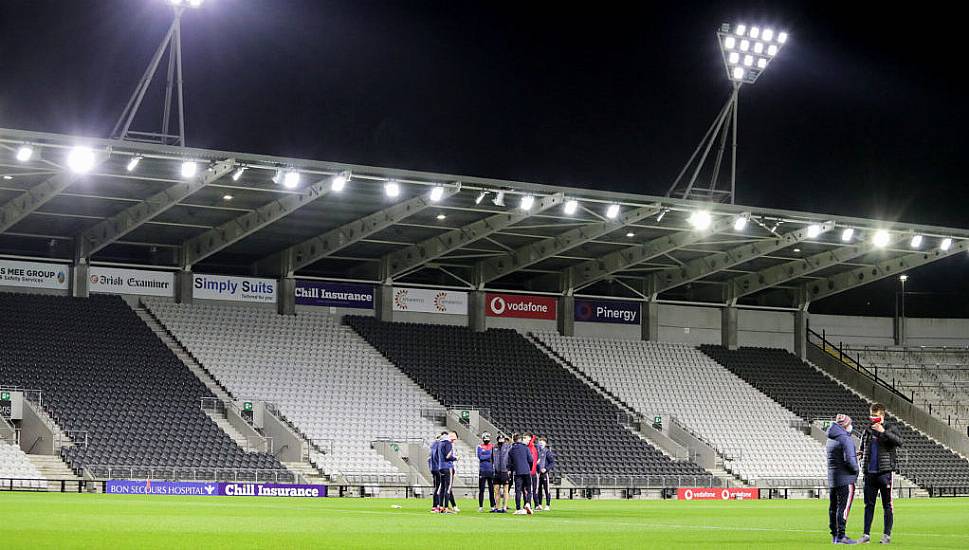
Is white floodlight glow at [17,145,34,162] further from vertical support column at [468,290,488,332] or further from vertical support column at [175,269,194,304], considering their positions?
vertical support column at [468,290,488,332]

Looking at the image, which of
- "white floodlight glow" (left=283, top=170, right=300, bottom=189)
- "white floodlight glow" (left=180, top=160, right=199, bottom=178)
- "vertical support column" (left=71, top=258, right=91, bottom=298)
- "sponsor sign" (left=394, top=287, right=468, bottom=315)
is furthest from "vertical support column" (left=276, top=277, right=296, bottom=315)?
"white floodlight glow" (left=180, top=160, right=199, bottom=178)

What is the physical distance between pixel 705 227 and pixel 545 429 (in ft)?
30.7

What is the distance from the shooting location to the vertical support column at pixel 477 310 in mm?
54219

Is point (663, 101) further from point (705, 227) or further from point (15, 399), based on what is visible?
point (15, 399)

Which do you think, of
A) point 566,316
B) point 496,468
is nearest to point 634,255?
point 566,316

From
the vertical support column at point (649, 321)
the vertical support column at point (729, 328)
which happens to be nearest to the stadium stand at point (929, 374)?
the vertical support column at point (729, 328)

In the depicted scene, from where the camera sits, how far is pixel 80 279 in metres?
46.7

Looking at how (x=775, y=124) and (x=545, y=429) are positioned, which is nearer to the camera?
(x=545, y=429)

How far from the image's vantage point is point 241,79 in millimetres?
46125

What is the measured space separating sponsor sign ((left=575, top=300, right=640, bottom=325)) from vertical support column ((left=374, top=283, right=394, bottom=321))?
28.9 ft

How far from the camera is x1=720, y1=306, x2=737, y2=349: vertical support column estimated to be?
5956 centimetres

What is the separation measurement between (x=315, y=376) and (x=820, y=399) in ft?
74.7

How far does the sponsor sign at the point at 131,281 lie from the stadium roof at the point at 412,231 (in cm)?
51

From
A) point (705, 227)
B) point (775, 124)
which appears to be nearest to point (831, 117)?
point (775, 124)
